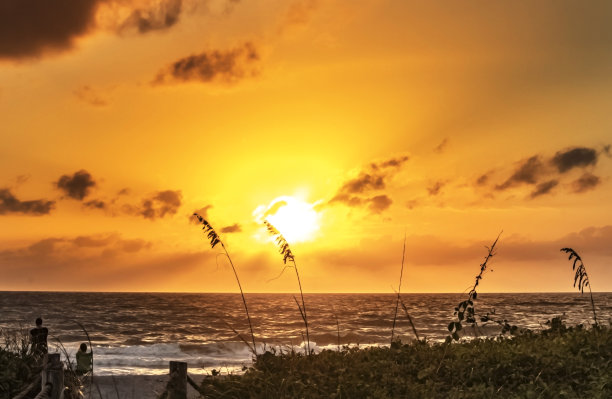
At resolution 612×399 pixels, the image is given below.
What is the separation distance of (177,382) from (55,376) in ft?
8.61

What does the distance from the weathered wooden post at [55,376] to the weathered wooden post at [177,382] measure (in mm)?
2407

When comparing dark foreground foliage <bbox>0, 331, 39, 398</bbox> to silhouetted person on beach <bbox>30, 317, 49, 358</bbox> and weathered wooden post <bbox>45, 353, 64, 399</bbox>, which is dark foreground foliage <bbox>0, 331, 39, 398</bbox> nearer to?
silhouetted person on beach <bbox>30, 317, 49, 358</bbox>

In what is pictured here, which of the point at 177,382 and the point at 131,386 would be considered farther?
the point at 131,386

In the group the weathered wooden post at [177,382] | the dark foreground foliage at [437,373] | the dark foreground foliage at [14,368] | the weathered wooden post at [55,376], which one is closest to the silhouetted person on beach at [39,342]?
the dark foreground foliage at [14,368]

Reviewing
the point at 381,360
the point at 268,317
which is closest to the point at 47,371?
the point at 381,360

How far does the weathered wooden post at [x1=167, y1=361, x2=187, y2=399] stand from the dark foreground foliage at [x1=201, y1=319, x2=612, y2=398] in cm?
95

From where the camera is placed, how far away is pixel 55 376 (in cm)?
1025

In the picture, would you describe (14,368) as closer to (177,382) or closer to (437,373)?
(177,382)

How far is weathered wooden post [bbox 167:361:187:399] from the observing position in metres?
8.90

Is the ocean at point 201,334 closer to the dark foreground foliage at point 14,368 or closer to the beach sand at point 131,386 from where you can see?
the beach sand at point 131,386

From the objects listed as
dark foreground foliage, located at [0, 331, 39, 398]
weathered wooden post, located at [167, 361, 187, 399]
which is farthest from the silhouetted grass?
dark foreground foliage, located at [0, 331, 39, 398]

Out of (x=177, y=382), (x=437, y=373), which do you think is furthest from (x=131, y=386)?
(x=177, y=382)

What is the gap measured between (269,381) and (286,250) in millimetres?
2326

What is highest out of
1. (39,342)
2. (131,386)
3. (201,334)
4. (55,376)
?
(39,342)
